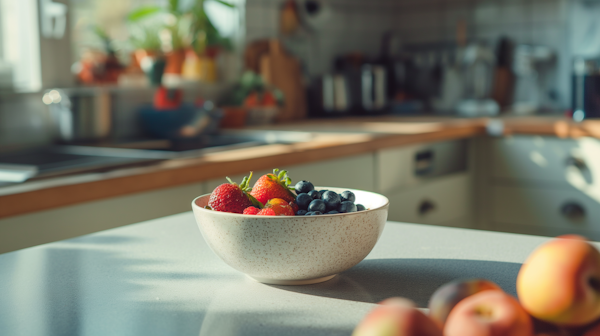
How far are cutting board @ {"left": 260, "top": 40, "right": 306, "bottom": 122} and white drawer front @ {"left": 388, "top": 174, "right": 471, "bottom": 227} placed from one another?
2.66ft

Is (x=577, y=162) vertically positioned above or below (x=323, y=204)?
below

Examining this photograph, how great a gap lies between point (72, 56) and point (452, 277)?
178cm

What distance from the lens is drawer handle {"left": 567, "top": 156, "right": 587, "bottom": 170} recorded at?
7.40 feet

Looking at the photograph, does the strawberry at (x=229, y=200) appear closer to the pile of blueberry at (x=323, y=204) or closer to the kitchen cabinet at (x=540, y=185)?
the pile of blueberry at (x=323, y=204)

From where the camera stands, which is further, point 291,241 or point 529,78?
point 529,78

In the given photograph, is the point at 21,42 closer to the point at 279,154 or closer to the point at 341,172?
the point at 279,154

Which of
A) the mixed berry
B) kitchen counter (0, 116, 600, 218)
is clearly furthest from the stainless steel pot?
the mixed berry

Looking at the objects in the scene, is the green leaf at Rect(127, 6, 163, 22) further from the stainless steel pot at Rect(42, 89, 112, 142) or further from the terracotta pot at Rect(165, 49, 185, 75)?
the stainless steel pot at Rect(42, 89, 112, 142)

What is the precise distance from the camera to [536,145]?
2.36 metres

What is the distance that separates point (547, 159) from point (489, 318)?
2103mm

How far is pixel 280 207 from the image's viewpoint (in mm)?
643

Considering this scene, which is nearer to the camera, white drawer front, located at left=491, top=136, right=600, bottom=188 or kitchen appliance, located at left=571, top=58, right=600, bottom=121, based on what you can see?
white drawer front, located at left=491, top=136, right=600, bottom=188

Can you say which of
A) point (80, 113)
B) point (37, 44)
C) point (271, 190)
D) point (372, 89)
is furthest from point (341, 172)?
point (271, 190)

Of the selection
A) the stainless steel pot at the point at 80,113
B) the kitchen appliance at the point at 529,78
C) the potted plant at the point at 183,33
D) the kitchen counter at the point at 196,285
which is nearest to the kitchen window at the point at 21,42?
the stainless steel pot at the point at 80,113
